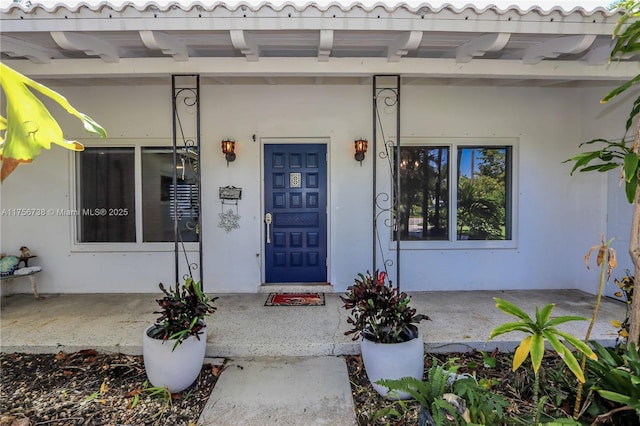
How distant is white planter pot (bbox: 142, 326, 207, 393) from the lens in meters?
2.36

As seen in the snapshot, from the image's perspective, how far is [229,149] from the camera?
14.2ft

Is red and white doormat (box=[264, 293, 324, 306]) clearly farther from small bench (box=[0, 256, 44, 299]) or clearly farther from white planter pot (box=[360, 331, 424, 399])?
small bench (box=[0, 256, 44, 299])

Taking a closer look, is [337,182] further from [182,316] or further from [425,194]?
[182,316]

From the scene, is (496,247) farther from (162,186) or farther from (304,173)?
(162,186)

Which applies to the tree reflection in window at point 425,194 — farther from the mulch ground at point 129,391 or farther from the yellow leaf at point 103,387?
the yellow leaf at point 103,387

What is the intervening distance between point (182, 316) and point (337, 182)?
102 inches

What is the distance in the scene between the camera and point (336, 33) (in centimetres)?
278

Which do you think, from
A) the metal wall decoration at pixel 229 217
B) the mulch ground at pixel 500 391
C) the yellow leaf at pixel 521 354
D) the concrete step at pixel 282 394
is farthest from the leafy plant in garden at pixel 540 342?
the metal wall decoration at pixel 229 217

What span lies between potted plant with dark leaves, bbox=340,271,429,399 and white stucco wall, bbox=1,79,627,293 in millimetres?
2010

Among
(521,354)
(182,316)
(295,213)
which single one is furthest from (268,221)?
(521,354)

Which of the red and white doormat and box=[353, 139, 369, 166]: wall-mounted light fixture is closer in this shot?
the red and white doormat

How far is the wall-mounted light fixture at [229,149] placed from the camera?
4312 millimetres

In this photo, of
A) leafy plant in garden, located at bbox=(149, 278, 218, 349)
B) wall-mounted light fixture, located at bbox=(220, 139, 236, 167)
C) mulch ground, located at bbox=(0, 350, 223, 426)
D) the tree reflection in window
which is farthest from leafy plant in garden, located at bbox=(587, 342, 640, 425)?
wall-mounted light fixture, located at bbox=(220, 139, 236, 167)

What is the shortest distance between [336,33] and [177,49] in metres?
1.41
